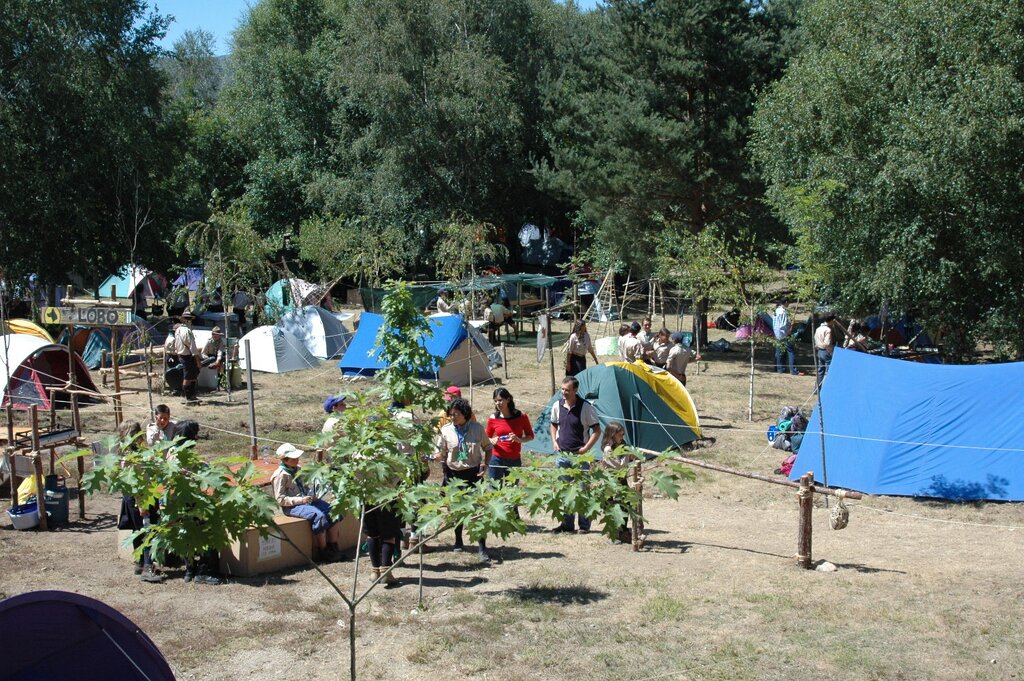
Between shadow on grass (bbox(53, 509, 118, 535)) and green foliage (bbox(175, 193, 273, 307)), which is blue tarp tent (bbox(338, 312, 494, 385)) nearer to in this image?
green foliage (bbox(175, 193, 273, 307))

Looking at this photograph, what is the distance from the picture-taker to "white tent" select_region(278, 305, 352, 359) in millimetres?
21656

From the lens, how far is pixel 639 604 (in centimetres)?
789

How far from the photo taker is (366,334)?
65.5ft

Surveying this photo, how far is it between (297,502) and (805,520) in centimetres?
455

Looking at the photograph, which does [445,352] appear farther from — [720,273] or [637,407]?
[637,407]

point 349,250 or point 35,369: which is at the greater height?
point 349,250

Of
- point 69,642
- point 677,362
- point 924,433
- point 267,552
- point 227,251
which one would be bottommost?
point 267,552

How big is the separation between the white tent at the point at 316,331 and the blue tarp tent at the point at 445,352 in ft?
6.38

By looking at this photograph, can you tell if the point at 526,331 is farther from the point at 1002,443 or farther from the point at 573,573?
the point at 573,573

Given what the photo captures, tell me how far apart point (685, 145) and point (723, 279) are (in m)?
6.26

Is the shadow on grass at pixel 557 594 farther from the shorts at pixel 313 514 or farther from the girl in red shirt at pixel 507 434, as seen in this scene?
the shorts at pixel 313 514

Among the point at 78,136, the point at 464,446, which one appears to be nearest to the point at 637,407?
the point at 464,446

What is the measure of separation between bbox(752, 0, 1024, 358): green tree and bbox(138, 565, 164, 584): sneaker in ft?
34.5

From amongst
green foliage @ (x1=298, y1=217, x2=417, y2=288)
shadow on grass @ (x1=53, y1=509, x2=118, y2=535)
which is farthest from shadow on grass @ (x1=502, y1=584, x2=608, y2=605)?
green foliage @ (x1=298, y1=217, x2=417, y2=288)
